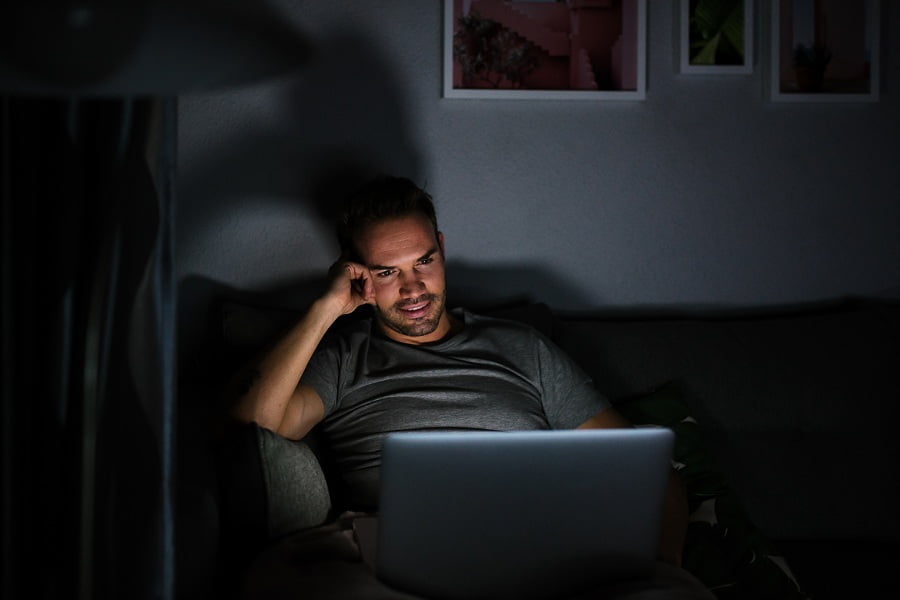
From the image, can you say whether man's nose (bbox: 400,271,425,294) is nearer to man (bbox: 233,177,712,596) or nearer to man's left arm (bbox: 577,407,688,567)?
man (bbox: 233,177,712,596)

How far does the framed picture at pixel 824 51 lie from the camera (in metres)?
2.55

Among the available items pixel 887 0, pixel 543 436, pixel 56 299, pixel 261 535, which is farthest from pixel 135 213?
pixel 887 0

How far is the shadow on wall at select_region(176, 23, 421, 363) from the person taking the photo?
2428mm

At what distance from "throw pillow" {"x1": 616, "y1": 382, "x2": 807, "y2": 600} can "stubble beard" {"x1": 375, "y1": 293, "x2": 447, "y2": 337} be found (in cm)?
50


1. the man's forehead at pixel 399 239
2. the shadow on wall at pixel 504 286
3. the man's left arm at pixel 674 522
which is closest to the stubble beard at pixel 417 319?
the man's forehead at pixel 399 239

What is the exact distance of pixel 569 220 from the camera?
8.35 feet

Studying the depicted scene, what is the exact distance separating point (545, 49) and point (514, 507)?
5.04 ft

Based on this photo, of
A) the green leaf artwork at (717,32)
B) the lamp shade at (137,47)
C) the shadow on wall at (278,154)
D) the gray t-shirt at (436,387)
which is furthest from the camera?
the green leaf artwork at (717,32)

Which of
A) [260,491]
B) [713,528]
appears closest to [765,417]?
[713,528]

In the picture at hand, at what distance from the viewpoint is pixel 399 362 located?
2.14 m

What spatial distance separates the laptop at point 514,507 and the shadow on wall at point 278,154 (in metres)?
1.25

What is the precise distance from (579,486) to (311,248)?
1336mm

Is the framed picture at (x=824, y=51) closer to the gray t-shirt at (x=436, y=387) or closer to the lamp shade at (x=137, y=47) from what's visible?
the gray t-shirt at (x=436, y=387)

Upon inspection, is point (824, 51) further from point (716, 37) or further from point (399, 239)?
point (399, 239)
